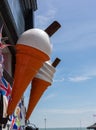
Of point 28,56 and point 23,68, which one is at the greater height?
point 28,56

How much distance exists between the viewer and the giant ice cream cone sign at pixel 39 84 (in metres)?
10.6

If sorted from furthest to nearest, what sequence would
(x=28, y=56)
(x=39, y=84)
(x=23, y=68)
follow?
(x=39, y=84)
(x=23, y=68)
(x=28, y=56)

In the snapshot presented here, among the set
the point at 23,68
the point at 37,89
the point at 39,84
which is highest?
the point at 39,84

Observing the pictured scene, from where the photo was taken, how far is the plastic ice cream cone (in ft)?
34.7

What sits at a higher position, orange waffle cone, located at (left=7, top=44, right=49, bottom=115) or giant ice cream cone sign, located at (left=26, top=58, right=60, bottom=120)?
giant ice cream cone sign, located at (left=26, top=58, right=60, bottom=120)

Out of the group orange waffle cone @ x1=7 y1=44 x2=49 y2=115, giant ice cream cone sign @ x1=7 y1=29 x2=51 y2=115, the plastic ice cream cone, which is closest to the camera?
giant ice cream cone sign @ x1=7 y1=29 x2=51 y2=115

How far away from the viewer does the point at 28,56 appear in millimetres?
7969

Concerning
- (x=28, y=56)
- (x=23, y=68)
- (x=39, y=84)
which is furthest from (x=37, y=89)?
(x=28, y=56)

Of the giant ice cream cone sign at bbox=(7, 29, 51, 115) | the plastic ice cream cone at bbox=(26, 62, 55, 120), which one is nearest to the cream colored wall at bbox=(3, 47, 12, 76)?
the plastic ice cream cone at bbox=(26, 62, 55, 120)

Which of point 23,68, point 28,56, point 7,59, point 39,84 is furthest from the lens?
point 7,59

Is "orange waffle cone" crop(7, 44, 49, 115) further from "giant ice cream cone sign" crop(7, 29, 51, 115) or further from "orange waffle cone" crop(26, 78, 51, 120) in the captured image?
"orange waffle cone" crop(26, 78, 51, 120)

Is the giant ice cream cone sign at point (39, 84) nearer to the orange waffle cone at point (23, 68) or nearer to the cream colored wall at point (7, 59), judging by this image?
the orange waffle cone at point (23, 68)

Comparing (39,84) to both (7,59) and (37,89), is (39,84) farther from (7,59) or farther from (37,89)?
(7,59)

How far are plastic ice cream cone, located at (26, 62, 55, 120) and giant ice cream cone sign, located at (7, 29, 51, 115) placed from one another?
7.73 ft
